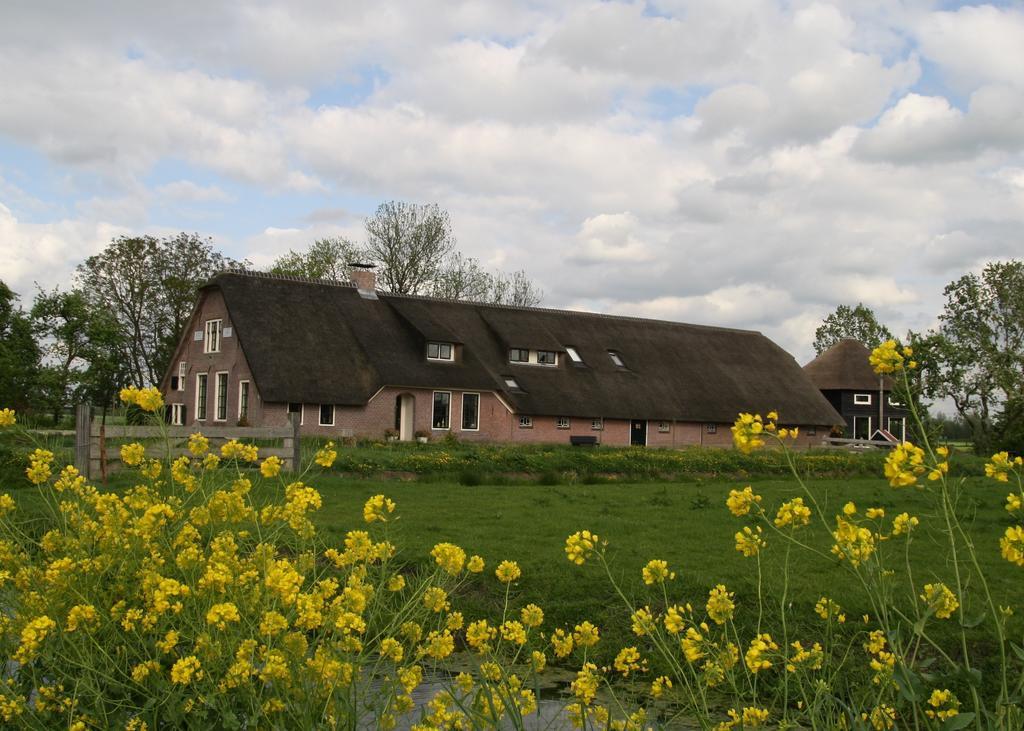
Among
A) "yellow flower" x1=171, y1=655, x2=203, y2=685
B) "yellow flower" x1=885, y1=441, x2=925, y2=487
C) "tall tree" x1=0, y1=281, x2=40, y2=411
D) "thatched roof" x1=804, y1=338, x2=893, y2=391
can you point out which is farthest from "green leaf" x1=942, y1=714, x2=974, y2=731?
"thatched roof" x1=804, y1=338, x2=893, y2=391

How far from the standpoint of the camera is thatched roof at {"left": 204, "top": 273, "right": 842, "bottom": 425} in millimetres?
35312

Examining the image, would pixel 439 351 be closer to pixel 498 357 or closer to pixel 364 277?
pixel 498 357

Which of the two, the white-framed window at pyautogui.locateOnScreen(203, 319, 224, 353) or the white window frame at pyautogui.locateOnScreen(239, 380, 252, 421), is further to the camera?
the white-framed window at pyautogui.locateOnScreen(203, 319, 224, 353)

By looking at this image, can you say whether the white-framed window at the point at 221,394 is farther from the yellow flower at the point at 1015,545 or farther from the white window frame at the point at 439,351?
the yellow flower at the point at 1015,545

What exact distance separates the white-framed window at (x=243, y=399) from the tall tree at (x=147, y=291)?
19.2 m

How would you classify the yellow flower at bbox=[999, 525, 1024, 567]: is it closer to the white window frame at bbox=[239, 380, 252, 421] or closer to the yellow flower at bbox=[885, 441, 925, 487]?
the yellow flower at bbox=[885, 441, 925, 487]


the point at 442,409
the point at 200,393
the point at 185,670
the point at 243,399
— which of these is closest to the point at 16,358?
the point at 200,393

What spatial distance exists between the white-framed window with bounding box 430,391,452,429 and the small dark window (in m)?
1.54

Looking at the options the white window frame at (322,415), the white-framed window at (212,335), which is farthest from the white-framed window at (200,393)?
the white window frame at (322,415)

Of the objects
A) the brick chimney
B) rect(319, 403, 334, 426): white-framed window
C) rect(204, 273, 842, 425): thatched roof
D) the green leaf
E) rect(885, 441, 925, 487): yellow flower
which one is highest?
the brick chimney

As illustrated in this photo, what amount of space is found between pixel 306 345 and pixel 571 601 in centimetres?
2818

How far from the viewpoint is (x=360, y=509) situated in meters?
14.4

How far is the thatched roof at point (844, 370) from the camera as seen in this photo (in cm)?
5609

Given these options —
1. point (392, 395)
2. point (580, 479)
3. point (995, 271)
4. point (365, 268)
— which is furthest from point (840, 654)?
point (995, 271)
